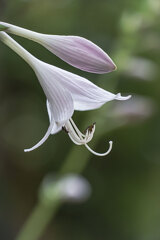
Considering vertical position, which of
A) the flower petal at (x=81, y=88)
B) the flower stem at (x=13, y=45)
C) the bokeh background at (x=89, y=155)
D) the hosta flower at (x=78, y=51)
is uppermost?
the hosta flower at (x=78, y=51)

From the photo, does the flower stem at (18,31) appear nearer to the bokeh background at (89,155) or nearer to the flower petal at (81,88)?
the flower petal at (81,88)

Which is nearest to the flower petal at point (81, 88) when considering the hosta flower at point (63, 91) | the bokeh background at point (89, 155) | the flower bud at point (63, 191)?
the hosta flower at point (63, 91)

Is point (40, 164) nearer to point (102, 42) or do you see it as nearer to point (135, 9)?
point (102, 42)

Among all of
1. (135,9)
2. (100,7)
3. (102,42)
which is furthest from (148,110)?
(100,7)

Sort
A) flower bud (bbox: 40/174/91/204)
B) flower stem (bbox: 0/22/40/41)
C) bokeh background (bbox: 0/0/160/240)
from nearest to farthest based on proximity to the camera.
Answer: flower stem (bbox: 0/22/40/41) < flower bud (bbox: 40/174/91/204) < bokeh background (bbox: 0/0/160/240)

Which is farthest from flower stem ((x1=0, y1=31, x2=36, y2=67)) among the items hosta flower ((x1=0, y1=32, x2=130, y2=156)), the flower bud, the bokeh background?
the bokeh background

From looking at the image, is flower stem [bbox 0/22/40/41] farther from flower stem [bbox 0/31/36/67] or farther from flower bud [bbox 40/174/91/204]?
flower bud [bbox 40/174/91/204]
